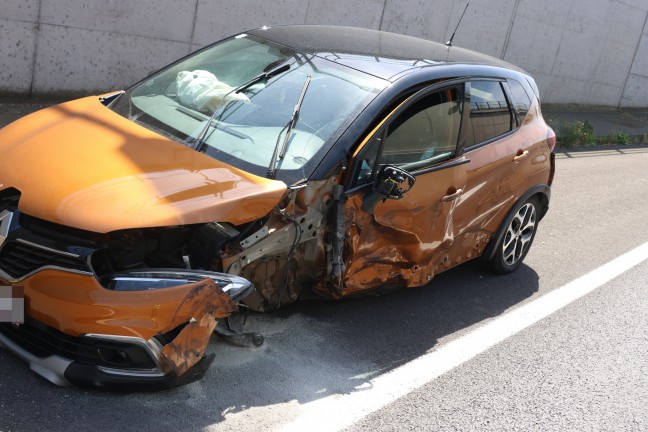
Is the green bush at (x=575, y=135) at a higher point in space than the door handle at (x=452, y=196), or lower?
lower

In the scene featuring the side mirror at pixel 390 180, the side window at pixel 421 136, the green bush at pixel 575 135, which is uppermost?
the side window at pixel 421 136

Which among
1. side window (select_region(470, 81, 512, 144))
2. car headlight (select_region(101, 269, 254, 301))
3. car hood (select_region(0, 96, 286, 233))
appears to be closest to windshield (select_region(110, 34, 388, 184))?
car hood (select_region(0, 96, 286, 233))

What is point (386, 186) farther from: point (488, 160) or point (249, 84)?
point (488, 160)

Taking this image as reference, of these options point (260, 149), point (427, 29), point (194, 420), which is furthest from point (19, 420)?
point (427, 29)

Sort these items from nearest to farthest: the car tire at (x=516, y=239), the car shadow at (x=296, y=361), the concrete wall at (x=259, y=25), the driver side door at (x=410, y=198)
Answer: the car shadow at (x=296, y=361)
the driver side door at (x=410, y=198)
the car tire at (x=516, y=239)
the concrete wall at (x=259, y=25)

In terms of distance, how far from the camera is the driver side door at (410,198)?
4.54m

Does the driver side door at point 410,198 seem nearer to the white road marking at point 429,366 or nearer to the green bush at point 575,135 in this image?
the white road marking at point 429,366

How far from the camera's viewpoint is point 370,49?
5.33m

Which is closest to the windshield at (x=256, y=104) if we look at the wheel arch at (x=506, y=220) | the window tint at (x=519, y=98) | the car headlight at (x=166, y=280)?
the car headlight at (x=166, y=280)

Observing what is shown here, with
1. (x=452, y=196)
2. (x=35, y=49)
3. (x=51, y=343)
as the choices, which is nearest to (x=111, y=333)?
(x=51, y=343)

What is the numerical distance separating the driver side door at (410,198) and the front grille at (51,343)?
166 cm

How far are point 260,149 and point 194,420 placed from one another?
63.9 inches

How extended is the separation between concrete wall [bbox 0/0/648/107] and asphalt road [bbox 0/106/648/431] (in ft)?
16.8

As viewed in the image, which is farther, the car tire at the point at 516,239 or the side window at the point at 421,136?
the car tire at the point at 516,239
